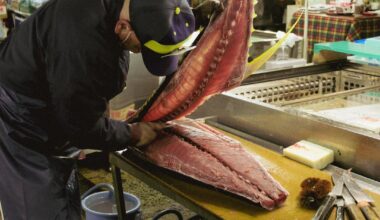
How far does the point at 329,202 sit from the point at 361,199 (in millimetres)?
128

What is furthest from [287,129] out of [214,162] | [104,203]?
[104,203]

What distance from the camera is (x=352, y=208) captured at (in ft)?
5.06

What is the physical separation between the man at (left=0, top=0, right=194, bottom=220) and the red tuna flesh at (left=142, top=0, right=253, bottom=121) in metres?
0.08

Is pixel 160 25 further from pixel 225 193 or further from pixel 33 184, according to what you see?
pixel 33 184

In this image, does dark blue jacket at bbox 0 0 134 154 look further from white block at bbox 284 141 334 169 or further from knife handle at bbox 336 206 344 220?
knife handle at bbox 336 206 344 220

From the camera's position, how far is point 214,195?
1725mm

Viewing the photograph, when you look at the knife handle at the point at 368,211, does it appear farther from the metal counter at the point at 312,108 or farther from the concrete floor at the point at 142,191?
the concrete floor at the point at 142,191

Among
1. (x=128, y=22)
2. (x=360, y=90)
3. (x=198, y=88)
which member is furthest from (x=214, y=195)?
(x=360, y=90)

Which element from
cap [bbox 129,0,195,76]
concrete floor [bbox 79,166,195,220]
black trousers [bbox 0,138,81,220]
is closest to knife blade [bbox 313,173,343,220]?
cap [bbox 129,0,195,76]

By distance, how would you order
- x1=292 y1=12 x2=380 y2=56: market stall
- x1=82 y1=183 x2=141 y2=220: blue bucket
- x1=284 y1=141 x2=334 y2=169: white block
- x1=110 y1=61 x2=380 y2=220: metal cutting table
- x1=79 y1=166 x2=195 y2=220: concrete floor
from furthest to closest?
x1=292 y1=12 x2=380 y2=56: market stall, x1=79 y1=166 x2=195 y2=220: concrete floor, x1=82 y1=183 x2=141 y2=220: blue bucket, x1=284 y1=141 x2=334 y2=169: white block, x1=110 y1=61 x2=380 y2=220: metal cutting table

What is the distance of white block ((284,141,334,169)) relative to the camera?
6.29 feet

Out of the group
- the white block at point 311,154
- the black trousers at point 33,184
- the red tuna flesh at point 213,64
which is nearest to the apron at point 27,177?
the black trousers at point 33,184

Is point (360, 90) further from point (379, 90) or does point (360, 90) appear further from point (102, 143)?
point (102, 143)

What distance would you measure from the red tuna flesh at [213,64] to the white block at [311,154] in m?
0.39
